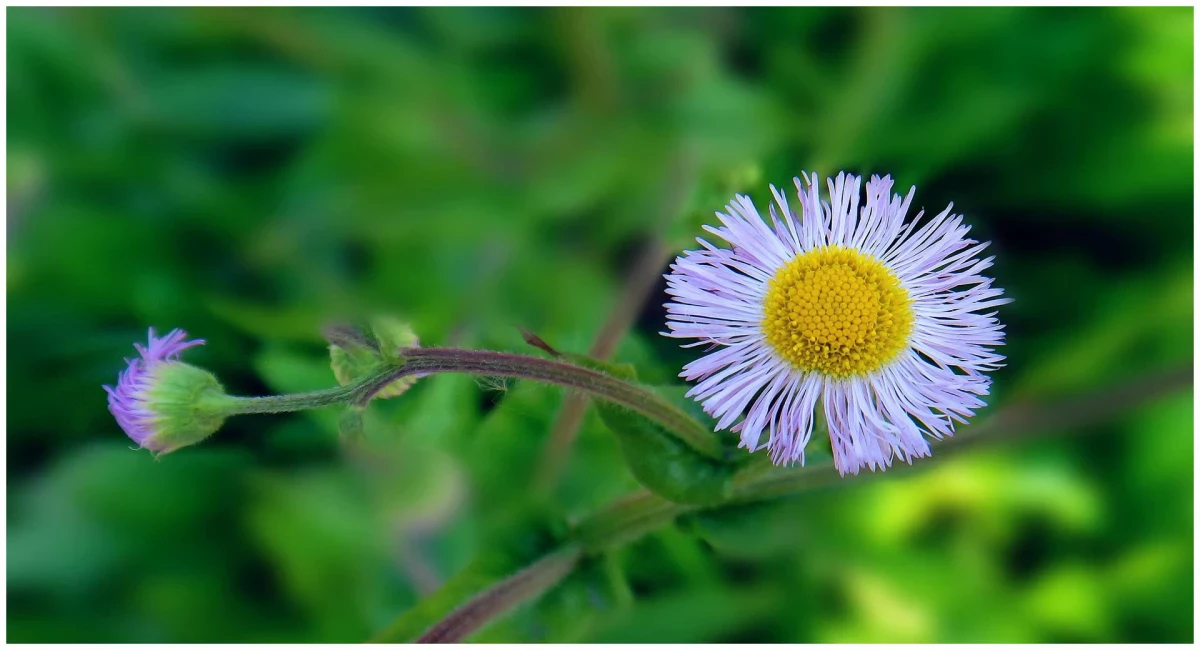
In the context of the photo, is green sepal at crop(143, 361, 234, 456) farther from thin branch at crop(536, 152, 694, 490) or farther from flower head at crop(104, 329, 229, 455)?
thin branch at crop(536, 152, 694, 490)

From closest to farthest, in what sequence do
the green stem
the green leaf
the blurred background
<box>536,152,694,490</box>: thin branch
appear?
1. the green stem
2. the green leaf
3. <box>536,152,694,490</box>: thin branch
4. the blurred background

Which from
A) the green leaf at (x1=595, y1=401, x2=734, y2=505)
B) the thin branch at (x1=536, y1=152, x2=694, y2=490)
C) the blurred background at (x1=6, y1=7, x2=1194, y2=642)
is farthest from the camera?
the blurred background at (x1=6, y1=7, x2=1194, y2=642)

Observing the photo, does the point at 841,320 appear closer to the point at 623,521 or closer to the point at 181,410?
the point at 623,521

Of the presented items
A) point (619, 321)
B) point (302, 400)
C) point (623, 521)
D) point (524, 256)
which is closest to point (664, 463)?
point (623, 521)

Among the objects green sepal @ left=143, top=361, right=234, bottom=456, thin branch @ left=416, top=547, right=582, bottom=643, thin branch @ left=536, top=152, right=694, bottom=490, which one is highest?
thin branch @ left=536, top=152, right=694, bottom=490

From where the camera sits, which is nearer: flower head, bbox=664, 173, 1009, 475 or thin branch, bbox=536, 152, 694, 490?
flower head, bbox=664, 173, 1009, 475

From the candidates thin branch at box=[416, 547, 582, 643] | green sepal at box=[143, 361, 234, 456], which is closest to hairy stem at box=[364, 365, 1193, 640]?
thin branch at box=[416, 547, 582, 643]

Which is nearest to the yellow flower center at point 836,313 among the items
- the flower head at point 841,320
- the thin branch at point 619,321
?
the flower head at point 841,320
